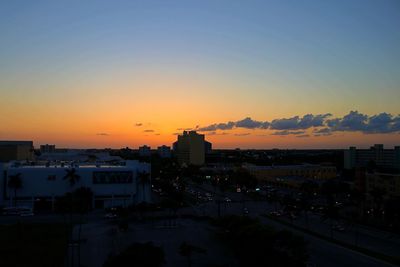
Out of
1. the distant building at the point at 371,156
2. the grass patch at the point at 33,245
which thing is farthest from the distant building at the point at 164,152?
the grass patch at the point at 33,245

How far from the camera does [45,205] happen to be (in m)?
52.4

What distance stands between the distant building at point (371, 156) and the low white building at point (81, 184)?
220 feet

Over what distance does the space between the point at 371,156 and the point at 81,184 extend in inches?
3133

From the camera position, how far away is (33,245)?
31281mm

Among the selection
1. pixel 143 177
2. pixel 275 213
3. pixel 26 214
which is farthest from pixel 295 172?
pixel 26 214

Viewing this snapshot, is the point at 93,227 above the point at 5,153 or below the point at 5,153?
below

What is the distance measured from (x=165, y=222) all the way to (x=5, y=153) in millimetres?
49080

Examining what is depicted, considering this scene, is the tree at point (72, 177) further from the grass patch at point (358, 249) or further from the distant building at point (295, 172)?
the distant building at point (295, 172)

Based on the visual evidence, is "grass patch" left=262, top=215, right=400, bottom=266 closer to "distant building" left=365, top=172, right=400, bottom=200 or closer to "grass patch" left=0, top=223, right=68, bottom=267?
"distant building" left=365, top=172, right=400, bottom=200

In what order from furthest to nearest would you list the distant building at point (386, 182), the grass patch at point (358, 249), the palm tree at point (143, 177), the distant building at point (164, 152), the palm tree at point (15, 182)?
the distant building at point (164, 152)
the palm tree at point (143, 177)
the palm tree at point (15, 182)
the distant building at point (386, 182)
the grass patch at point (358, 249)

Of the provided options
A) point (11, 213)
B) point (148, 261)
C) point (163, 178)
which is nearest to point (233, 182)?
point (163, 178)

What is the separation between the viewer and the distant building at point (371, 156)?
104 m

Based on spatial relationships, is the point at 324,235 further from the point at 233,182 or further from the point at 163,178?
the point at 163,178

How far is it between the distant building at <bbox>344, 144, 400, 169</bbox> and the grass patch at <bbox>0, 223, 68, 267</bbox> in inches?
3302
